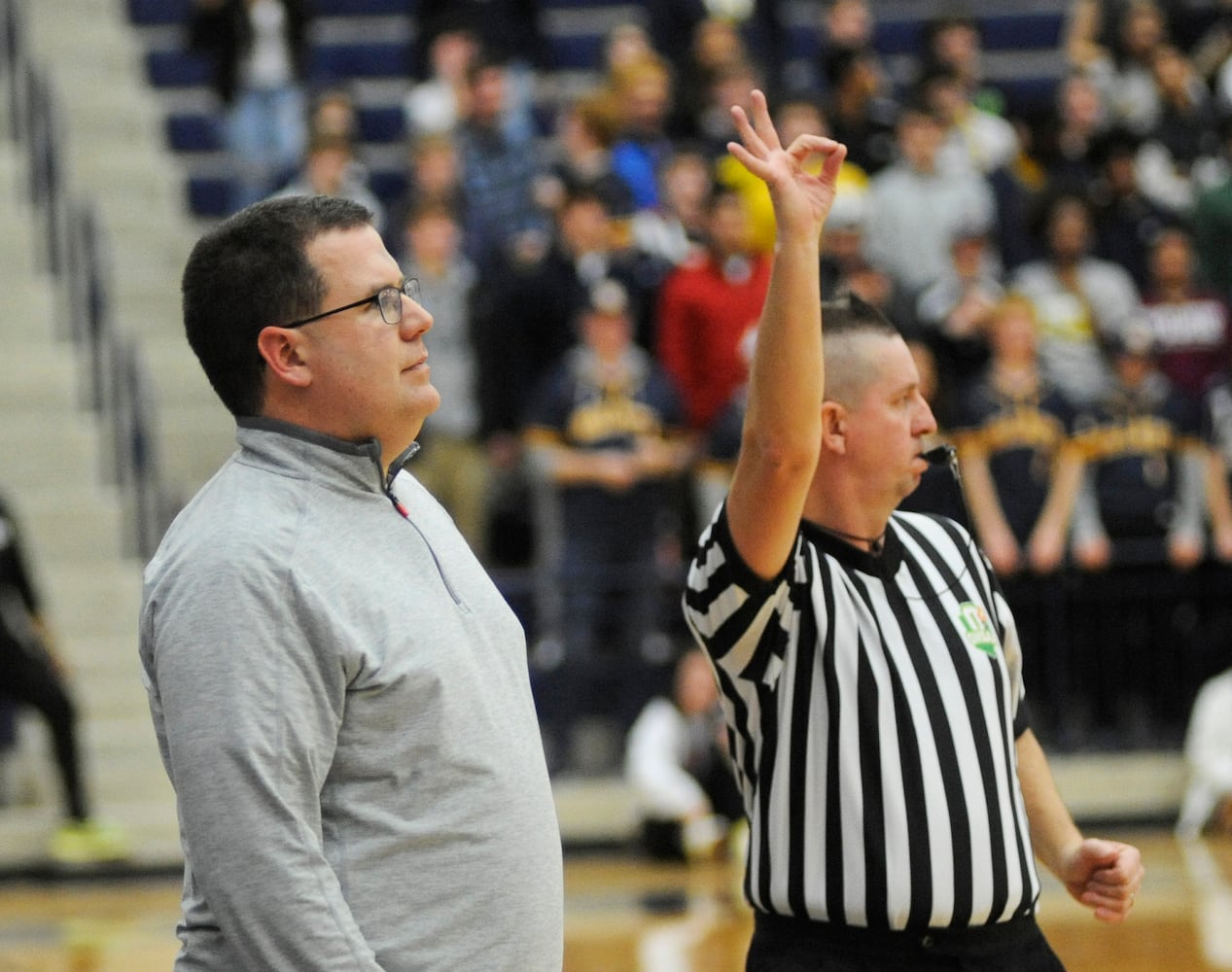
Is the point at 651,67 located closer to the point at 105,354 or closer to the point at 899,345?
the point at 105,354

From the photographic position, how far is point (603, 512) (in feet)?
31.8

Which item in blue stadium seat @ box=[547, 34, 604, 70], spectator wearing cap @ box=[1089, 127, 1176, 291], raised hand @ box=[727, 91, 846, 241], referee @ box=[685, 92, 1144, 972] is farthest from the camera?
blue stadium seat @ box=[547, 34, 604, 70]

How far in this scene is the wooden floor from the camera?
22.0ft

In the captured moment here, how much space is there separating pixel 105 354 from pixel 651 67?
11.2ft

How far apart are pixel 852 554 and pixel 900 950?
2.20ft

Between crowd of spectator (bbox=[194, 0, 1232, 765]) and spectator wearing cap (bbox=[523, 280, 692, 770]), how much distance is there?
0.05 ft

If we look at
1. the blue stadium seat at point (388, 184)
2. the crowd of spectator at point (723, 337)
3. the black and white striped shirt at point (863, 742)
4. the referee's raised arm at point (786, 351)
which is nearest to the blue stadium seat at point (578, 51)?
the blue stadium seat at point (388, 184)

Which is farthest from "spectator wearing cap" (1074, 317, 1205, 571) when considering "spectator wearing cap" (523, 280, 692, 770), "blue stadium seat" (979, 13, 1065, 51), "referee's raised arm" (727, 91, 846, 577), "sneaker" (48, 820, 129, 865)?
"referee's raised arm" (727, 91, 846, 577)

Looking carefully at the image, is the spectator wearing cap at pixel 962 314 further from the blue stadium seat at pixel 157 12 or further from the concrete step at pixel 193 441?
the blue stadium seat at pixel 157 12

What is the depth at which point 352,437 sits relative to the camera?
2801 millimetres

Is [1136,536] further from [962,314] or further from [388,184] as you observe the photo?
[388,184]

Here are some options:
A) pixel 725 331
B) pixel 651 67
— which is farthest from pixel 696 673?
pixel 651 67

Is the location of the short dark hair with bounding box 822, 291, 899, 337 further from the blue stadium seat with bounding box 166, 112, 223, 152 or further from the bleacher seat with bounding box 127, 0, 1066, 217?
the blue stadium seat with bounding box 166, 112, 223, 152

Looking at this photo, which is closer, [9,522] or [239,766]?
[239,766]
